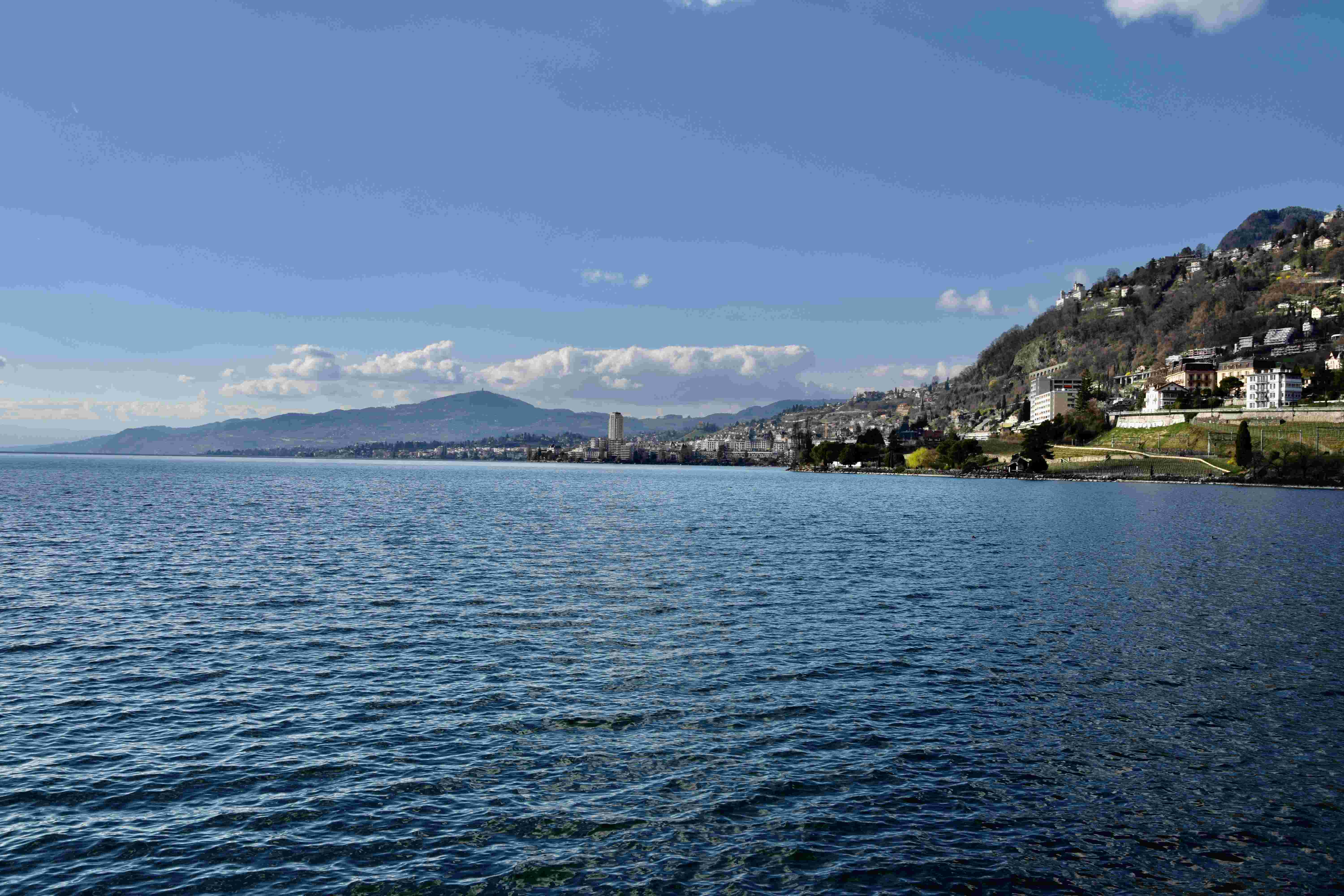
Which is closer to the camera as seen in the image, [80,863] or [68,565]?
[80,863]

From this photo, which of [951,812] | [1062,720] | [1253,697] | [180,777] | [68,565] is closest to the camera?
[951,812]

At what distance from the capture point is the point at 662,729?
24.9m

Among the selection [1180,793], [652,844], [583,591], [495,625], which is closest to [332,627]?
[495,625]

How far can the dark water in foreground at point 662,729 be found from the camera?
672 inches

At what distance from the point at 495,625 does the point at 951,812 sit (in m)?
24.2

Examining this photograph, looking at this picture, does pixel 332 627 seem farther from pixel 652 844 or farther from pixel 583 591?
pixel 652 844

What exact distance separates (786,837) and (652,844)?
9.50 feet

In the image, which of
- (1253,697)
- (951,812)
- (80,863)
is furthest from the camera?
(1253,697)

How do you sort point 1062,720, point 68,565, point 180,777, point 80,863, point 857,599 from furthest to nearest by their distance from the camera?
point 68,565 < point 857,599 < point 1062,720 < point 180,777 < point 80,863

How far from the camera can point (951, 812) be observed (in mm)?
19484

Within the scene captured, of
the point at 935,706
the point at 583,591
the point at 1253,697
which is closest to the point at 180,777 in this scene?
the point at 935,706

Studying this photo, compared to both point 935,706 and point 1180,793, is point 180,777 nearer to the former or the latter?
point 935,706

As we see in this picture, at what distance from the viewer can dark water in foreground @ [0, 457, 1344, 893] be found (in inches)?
672

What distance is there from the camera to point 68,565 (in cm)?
5578
